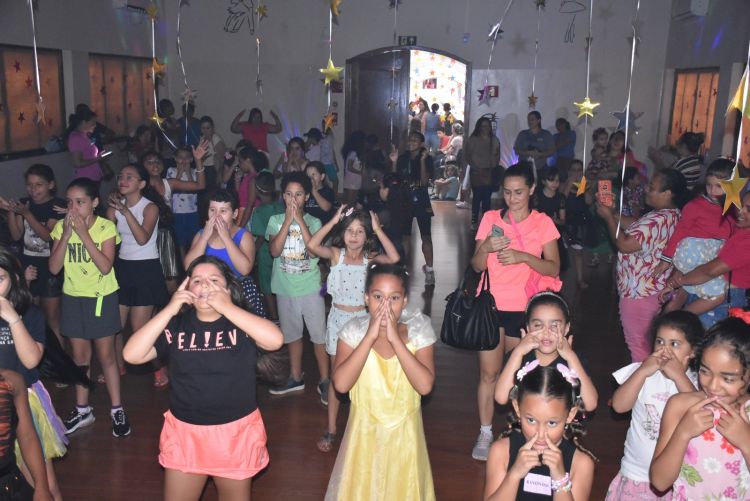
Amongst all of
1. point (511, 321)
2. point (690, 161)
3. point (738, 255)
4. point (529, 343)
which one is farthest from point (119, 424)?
point (690, 161)

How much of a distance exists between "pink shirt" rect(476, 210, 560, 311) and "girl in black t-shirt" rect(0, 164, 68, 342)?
2.52 meters

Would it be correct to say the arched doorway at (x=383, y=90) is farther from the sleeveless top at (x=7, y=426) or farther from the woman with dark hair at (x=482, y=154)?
the sleeveless top at (x=7, y=426)

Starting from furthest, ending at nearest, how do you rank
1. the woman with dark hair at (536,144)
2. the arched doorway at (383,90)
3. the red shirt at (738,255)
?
the arched doorway at (383,90) → the woman with dark hair at (536,144) → the red shirt at (738,255)

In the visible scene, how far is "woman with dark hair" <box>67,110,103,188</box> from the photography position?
767 centimetres

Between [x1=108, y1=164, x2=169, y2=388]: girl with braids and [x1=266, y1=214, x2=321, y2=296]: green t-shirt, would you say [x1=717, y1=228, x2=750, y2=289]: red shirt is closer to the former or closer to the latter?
[x1=266, y1=214, x2=321, y2=296]: green t-shirt

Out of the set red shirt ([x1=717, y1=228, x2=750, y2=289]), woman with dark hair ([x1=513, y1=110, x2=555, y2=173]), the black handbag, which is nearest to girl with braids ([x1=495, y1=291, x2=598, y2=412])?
the black handbag

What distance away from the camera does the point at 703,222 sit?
380 cm

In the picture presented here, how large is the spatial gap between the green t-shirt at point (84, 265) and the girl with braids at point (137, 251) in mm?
386

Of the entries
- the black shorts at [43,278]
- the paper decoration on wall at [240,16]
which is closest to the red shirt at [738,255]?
the black shorts at [43,278]

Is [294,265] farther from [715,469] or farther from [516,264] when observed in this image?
[715,469]

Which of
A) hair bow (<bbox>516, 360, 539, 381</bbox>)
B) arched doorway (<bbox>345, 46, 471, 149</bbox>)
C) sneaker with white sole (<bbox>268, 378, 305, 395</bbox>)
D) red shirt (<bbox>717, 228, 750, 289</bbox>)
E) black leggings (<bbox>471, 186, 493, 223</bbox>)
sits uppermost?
arched doorway (<bbox>345, 46, 471, 149</bbox>)

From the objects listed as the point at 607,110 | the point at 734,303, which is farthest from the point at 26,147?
the point at 607,110

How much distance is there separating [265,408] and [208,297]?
2067mm

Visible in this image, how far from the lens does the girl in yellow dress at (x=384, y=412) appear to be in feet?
8.86
